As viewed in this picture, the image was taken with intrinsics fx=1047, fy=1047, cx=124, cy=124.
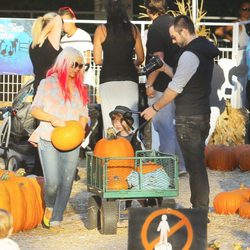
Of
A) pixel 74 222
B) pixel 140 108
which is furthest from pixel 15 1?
pixel 74 222

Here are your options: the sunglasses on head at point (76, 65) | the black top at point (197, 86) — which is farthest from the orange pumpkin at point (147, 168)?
the sunglasses on head at point (76, 65)

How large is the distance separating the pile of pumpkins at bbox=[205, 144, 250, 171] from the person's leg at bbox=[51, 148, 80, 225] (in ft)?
16.2

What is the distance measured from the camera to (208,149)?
15.0m

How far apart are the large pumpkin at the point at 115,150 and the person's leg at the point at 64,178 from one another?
24 cm

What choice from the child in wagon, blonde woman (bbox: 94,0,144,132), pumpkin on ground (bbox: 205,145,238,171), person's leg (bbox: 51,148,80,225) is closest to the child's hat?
the child in wagon

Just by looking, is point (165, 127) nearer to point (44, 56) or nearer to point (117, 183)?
point (44, 56)

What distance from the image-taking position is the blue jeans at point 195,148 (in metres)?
9.82

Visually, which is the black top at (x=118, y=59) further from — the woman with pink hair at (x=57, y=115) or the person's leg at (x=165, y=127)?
the woman with pink hair at (x=57, y=115)

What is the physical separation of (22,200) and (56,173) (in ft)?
1.46

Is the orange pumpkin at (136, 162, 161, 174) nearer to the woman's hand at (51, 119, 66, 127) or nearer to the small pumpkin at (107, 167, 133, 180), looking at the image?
the small pumpkin at (107, 167, 133, 180)

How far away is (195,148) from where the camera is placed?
9844 mm

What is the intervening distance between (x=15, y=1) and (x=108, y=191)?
1589 centimetres

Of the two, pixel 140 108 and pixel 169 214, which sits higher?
pixel 140 108

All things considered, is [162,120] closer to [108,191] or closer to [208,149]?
[208,149]
